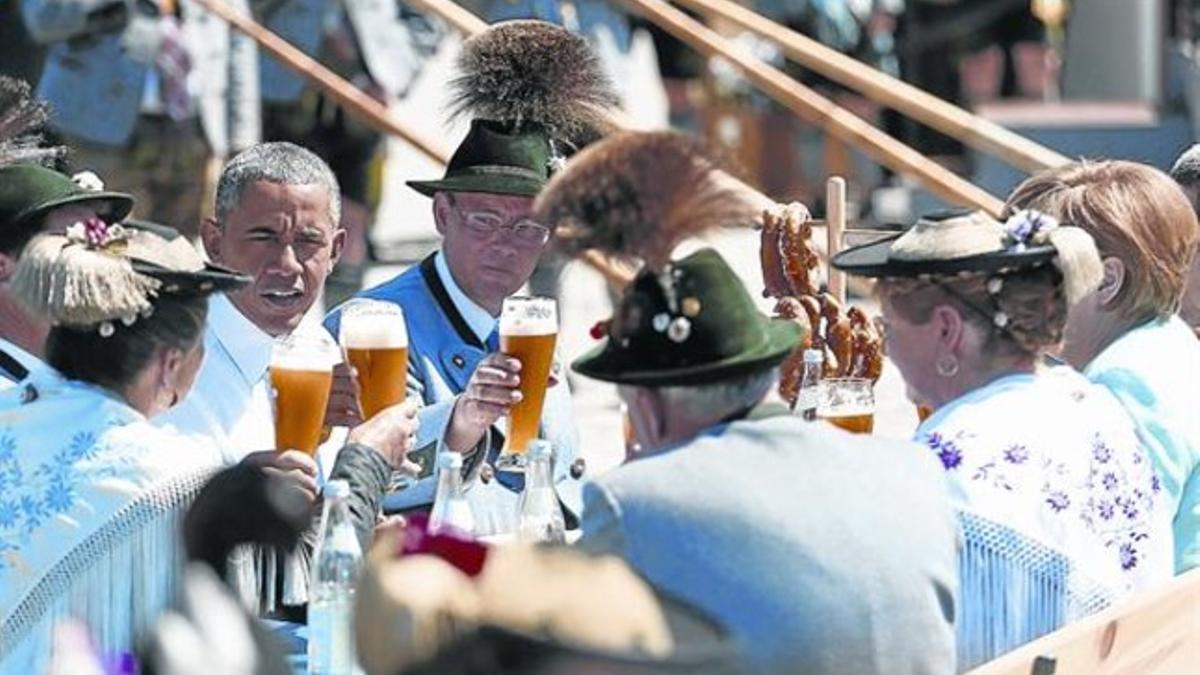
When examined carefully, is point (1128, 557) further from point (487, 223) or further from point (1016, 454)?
point (487, 223)

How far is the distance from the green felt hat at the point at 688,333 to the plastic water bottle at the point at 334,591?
0.53 metres

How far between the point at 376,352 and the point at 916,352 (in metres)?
0.92

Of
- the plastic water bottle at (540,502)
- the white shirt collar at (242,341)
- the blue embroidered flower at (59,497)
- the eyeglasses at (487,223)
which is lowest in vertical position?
the plastic water bottle at (540,502)

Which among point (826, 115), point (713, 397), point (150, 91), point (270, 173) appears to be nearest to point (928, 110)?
point (826, 115)

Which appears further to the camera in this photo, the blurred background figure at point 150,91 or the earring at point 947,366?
the blurred background figure at point 150,91

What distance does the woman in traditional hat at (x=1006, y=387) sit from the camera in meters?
4.38

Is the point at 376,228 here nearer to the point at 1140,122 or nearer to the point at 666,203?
the point at 1140,122

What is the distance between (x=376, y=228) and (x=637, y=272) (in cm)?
1158

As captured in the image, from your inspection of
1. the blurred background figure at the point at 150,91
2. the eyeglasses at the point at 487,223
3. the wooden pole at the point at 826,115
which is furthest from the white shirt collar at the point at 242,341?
the blurred background figure at the point at 150,91

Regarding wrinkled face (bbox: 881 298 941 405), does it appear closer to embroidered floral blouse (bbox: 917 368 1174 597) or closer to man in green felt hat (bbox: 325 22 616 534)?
embroidered floral blouse (bbox: 917 368 1174 597)

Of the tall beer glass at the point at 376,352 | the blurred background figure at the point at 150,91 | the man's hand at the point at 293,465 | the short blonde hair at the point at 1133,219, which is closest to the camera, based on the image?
the man's hand at the point at 293,465

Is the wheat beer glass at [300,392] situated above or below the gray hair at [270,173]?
below

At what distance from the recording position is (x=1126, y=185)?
5.29m

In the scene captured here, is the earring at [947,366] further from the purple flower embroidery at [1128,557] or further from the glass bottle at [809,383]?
the glass bottle at [809,383]
